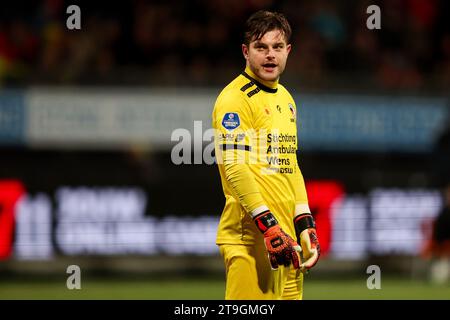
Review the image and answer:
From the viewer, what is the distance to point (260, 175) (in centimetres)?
610

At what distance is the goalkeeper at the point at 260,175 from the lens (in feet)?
19.4

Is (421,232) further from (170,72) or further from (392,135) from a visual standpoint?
(170,72)

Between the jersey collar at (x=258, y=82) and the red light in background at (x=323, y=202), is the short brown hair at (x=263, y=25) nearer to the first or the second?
the jersey collar at (x=258, y=82)

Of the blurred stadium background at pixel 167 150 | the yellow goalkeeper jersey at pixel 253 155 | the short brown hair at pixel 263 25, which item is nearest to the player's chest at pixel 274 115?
the yellow goalkeeper jersey at pixel 253 155

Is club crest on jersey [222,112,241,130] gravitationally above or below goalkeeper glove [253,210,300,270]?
above

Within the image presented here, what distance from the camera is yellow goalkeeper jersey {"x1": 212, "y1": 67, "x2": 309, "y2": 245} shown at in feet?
19.5

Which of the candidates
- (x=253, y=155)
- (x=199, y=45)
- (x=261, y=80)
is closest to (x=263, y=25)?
(x=261, y=80)

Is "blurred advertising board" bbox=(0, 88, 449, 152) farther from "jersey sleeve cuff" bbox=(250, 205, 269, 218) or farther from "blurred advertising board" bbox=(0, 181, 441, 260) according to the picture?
"jersey sleeve cuff" bbox=(250, 205, 269, 218)

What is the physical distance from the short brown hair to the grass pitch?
5.58 m

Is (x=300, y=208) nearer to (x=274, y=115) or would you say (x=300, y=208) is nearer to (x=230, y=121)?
(x=274, y=115)

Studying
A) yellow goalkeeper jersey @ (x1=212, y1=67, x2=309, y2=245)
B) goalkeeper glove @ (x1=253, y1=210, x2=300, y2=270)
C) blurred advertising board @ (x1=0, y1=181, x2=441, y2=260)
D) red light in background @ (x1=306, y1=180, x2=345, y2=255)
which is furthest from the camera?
red light in background @ (x1=306, y1=180, x2=345, y2=255)

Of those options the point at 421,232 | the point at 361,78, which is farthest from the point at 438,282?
the point at 361,78

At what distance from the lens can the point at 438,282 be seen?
13461 millimetres

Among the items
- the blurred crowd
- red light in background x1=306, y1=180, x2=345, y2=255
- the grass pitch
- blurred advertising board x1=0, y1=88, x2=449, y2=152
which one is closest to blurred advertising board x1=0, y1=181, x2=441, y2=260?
red light in background x1=306, y1=180, x2=345, y2=255
